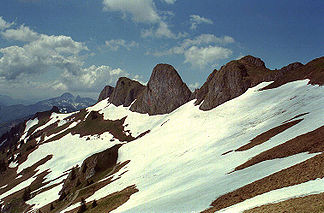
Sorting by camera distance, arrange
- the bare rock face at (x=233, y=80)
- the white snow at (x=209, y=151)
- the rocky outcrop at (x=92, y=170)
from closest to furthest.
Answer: the white snow at (x=209, y=151) < the rocky outcrop at (x=92, y=170) < the bare rock face at (x=233, y=80)

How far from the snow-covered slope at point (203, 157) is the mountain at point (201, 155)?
0.22 meters

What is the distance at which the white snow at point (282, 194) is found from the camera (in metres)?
13.4

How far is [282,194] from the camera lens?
14.7m

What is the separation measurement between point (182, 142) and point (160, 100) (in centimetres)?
7234

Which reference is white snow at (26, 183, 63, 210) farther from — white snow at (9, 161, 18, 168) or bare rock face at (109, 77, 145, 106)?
bare rock face at (109, 77, 145, 106)

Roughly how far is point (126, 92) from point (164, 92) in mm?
63423

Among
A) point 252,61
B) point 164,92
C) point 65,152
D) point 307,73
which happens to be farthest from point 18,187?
point 252,61

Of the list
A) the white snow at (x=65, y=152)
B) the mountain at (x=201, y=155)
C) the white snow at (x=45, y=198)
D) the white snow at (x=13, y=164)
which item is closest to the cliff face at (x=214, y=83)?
the mountain at (x=201, y=155)

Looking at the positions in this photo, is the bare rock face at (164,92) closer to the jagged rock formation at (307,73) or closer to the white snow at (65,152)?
the white snow at (65,152)

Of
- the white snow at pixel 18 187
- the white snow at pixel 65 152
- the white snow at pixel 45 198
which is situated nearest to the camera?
the white snow at pixel 45 198

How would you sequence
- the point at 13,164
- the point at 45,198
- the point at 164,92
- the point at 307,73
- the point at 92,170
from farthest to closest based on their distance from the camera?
the point at 13,164 < the point at 164,92 < the point at 92,170 < the point at 45,198 < the point at 307,73

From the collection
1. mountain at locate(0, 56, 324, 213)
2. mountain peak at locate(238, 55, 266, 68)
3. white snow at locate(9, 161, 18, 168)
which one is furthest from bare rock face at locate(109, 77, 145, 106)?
mountain peak at locate(238, 55, 266, 68)

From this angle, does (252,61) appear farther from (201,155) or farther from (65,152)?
(65,152)

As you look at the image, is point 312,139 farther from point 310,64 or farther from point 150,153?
point 310,64
